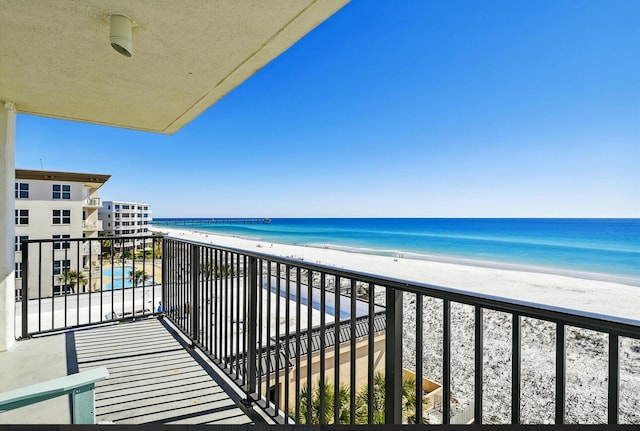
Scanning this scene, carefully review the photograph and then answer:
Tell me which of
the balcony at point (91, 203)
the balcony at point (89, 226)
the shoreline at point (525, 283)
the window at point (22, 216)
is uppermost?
the balcony at point (91, 203)

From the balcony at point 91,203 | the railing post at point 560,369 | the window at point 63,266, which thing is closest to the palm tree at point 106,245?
the window at point 63,266

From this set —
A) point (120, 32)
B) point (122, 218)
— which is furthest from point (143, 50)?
point (122, 218)

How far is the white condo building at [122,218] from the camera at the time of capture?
35562mm

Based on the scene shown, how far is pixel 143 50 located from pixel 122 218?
41.4 meters

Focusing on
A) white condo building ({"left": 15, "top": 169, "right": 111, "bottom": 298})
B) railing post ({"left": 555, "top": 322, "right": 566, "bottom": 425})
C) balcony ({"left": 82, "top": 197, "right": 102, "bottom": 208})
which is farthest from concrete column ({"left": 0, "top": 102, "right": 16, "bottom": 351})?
balcony ({"left": 82, "top": 197, "right": 102, "bottom": 208})

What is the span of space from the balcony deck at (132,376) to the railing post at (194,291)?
0.14 meters

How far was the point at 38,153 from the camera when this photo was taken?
1659 cm

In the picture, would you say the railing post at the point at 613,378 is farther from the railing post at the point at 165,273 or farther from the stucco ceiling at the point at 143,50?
the railing post at the point at 165,273

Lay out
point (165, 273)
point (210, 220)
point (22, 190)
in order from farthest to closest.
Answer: point (210, 220) < point (22, 190) < point (165, 273)

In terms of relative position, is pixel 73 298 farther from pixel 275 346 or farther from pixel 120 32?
pixel 120 32

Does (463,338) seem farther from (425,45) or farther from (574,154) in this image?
(574,154)

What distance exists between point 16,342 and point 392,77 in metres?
17.1

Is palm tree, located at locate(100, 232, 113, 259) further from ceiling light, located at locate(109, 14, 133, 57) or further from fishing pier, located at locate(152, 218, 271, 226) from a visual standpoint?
fishing pier, located at locate(152, 218, 271, 226)

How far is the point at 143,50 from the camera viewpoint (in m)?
1.98
